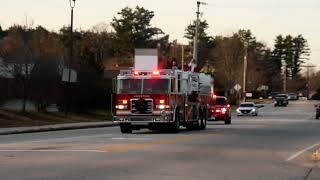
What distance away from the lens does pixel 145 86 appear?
3219 cm

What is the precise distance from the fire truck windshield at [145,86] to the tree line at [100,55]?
339 centimetres

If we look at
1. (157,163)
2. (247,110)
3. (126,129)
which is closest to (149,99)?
(126,129)

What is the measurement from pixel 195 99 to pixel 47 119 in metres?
11.2

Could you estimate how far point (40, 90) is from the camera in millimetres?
49062

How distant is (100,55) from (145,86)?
82.7 m

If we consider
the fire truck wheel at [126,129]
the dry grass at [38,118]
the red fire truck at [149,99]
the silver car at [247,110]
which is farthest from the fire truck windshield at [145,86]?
the silver car at [247,110]

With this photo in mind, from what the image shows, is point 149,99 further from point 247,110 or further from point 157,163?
point 247,110

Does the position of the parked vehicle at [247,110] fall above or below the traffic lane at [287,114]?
above

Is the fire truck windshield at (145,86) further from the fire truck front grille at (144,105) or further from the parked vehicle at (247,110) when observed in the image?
the parked vehicle at (247,110)

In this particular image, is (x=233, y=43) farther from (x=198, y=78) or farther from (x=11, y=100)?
(x=198, y=78)

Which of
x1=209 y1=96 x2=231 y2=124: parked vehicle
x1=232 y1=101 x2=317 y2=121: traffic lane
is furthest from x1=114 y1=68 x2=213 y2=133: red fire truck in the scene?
x1=232 y1=101 x2=317 y2=121: traffic lane

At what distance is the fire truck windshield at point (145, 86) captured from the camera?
32062 millimetres

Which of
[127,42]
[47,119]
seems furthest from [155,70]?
[127,42]

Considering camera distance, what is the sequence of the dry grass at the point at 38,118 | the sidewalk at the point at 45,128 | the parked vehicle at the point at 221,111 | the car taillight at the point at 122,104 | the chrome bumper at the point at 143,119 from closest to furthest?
the chrome bumper at the point at 143,119 → the car taillight at the point at 122,104 → the sidewalk at the point at 45,128 → the dry grass at the point at 38,118 → the parked vehicle at the point at 221,111
